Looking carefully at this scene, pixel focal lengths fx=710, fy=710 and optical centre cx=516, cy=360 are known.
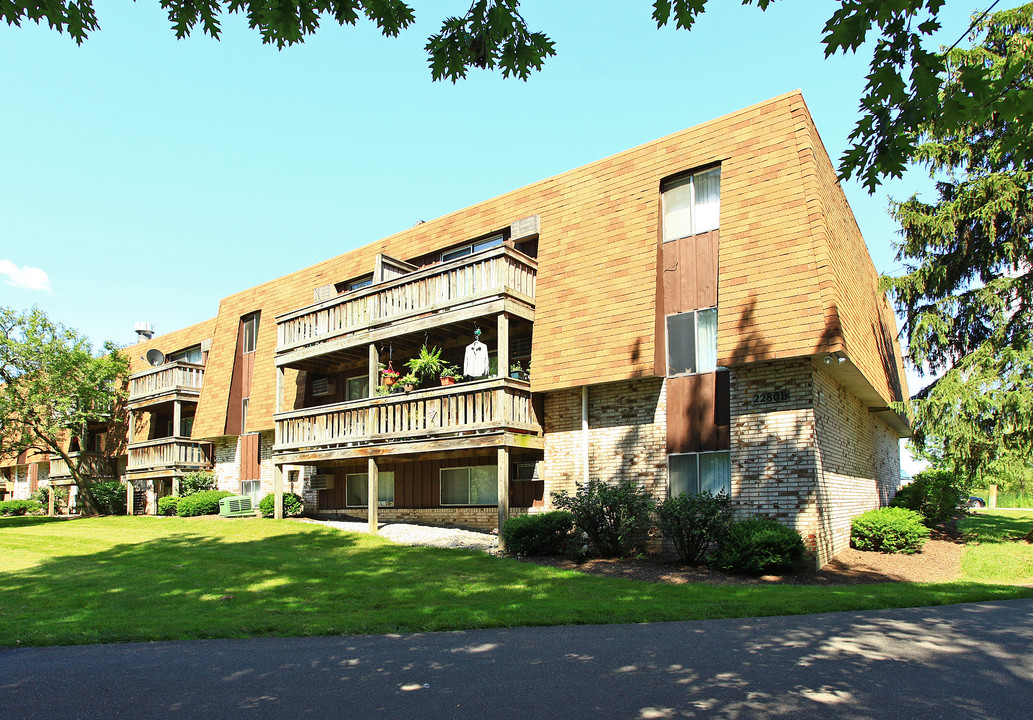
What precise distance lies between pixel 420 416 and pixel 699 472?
6.78 meters

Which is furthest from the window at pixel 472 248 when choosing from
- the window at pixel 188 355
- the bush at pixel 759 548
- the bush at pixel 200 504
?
the window at pixel 188 355

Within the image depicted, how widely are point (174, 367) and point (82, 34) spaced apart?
1015 inches

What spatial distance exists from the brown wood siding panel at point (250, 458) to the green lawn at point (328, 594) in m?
8.33

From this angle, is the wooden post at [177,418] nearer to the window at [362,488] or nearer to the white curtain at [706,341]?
the window at [362,488]

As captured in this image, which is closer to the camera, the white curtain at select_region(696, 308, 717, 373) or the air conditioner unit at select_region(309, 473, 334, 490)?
Result: the white curtain at select_region(696, 308, 717, 373)

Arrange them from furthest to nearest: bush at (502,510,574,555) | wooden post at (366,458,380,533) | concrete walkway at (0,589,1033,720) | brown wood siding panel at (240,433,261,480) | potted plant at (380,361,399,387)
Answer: brown wood siding panel at (240,433,261,480) → potted plant at (380,361,399,387) → wooden post at (366,458,380,533) → bush at (502,510,574,555) → concrete walkway at (0,589,1033,720)

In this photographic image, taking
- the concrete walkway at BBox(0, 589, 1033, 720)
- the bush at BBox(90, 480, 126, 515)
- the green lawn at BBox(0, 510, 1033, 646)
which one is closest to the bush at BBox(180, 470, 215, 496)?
the bush at BBox(90, 480, 126, 515)

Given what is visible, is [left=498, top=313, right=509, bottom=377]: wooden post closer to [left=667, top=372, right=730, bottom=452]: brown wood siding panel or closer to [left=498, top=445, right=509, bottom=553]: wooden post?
[left=498, top=445, right=509, bottom=553]: wooden post

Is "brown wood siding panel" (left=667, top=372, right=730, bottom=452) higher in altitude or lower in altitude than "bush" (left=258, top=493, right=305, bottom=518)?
higher

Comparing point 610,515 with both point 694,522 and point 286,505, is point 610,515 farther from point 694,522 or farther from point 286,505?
point 286,505

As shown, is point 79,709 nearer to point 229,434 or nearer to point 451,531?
point 451,531

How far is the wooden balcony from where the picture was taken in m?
16.9

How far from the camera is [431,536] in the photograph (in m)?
17.5

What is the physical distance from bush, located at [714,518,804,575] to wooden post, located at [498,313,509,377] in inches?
236
